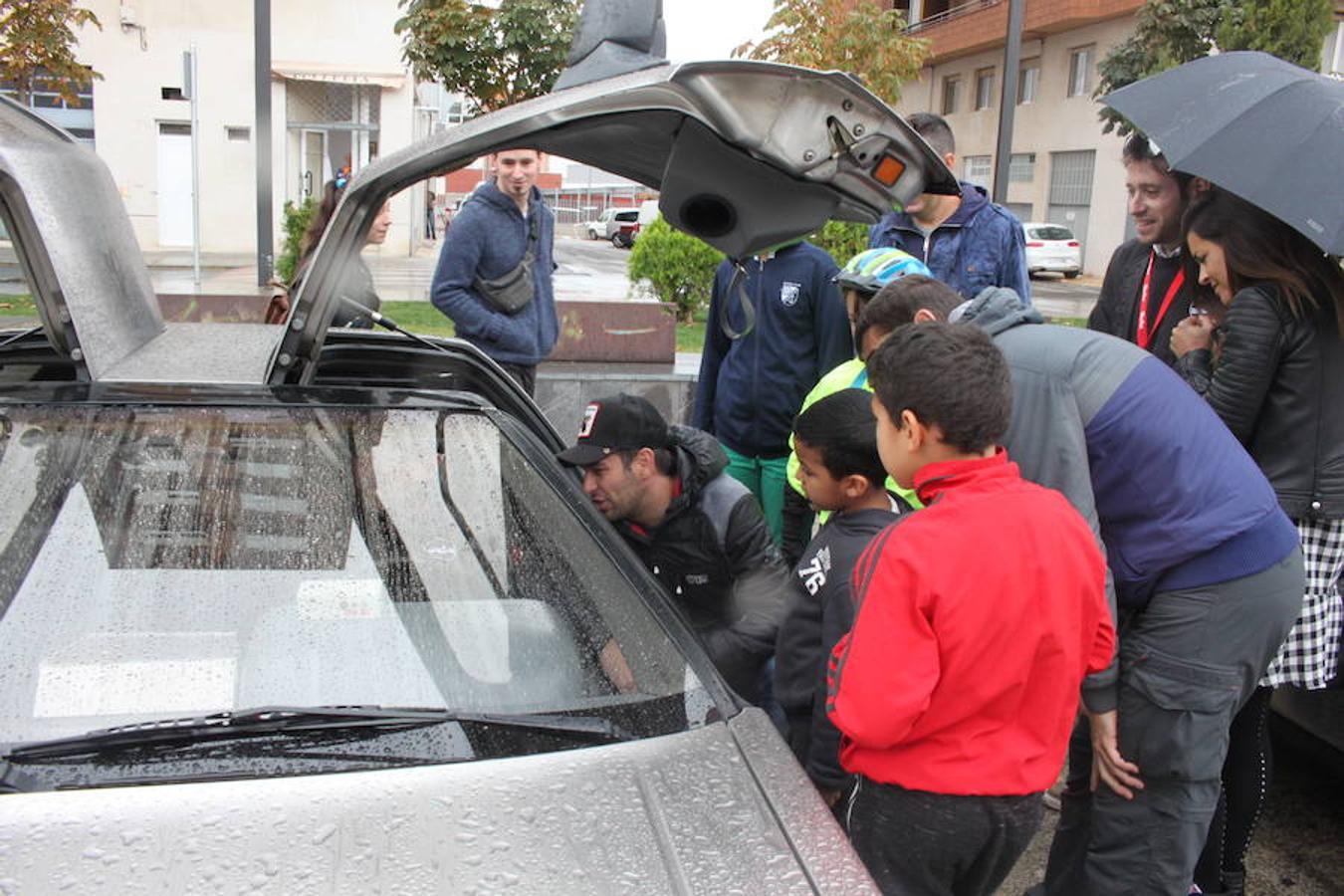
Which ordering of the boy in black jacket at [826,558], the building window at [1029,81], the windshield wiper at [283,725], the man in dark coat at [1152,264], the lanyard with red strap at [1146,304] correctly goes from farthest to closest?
the building window at [1029,81]
the lanyard with red strap at [1146,304]
the man in dark coat at [1152,264]
the boy in black jacket at [826,558]
the windshield wiper at [283,725]

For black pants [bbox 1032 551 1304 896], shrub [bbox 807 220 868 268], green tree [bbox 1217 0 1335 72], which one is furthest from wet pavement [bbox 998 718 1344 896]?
green tree [bbox 1217 0 1335 72]

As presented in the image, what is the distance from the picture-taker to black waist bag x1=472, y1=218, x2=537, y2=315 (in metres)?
4.64

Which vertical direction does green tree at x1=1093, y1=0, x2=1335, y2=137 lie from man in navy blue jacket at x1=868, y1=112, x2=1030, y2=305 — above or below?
above

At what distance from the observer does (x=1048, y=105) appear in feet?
102

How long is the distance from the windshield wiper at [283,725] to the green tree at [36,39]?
36.3 ft

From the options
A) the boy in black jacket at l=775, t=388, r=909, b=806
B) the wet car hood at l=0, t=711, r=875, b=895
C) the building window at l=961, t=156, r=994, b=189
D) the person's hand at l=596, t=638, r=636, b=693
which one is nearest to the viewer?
the wet car hood at l=0, t=711, r=875, b=895

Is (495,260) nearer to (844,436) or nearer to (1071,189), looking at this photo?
(844,436)

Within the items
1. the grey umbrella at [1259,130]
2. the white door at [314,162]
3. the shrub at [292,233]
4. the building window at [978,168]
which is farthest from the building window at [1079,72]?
the grey umbrella at [1259,130]

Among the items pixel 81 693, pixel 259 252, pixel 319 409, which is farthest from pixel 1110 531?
pixel 259 252

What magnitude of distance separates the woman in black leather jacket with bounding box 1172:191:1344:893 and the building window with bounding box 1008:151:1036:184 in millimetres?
31402

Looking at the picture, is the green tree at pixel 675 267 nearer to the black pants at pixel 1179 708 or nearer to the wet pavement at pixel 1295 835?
the wet pavement at pixel 1295 835

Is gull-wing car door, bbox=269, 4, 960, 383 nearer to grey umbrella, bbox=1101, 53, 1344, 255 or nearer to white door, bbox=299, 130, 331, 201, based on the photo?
grey umbrella, bbox=1101, 53, 1344, 255

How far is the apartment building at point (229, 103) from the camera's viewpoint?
69.1 feet

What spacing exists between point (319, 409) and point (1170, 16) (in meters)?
22.8
